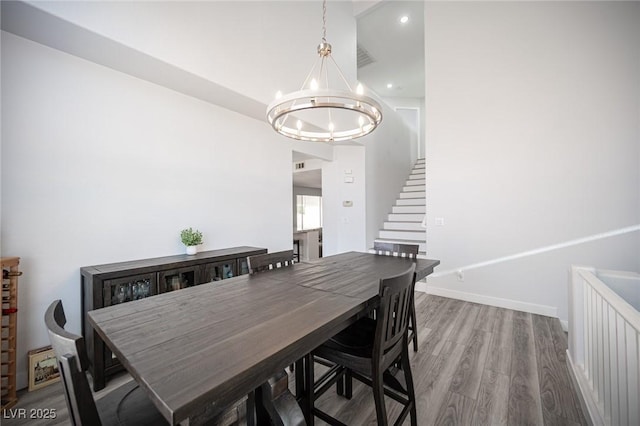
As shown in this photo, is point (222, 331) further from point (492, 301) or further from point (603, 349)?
point (492, 301)

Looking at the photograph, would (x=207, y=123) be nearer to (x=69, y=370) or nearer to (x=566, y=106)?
(x=69, y=370)

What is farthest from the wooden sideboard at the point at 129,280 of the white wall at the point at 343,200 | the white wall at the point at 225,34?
the white wall at the point at 343,200

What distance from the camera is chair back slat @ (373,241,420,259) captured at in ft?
Result: 8.91

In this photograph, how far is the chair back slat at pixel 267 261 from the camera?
2.06 m

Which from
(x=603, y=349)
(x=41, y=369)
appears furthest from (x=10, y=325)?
(x=603, y=349)

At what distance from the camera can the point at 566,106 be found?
3086mm

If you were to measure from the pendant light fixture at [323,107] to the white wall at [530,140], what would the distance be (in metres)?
1.64

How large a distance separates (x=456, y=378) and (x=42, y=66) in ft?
13.4

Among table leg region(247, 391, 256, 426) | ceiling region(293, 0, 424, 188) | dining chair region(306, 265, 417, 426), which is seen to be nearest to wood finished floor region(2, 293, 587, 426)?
dining chair region(306, 265, 417, 426)

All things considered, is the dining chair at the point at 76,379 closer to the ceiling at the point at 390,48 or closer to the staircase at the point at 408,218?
the ceiling at the point at 390,48

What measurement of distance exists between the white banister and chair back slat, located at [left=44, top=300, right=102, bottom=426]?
2.00m

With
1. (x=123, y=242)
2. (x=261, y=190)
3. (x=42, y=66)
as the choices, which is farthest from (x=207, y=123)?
(x=123, y=242)

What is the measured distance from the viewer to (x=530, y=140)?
130 inches

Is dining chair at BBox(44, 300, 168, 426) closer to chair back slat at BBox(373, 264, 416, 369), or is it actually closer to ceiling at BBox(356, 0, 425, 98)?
chair back slat at BBox(373, 264, 416, 369)
